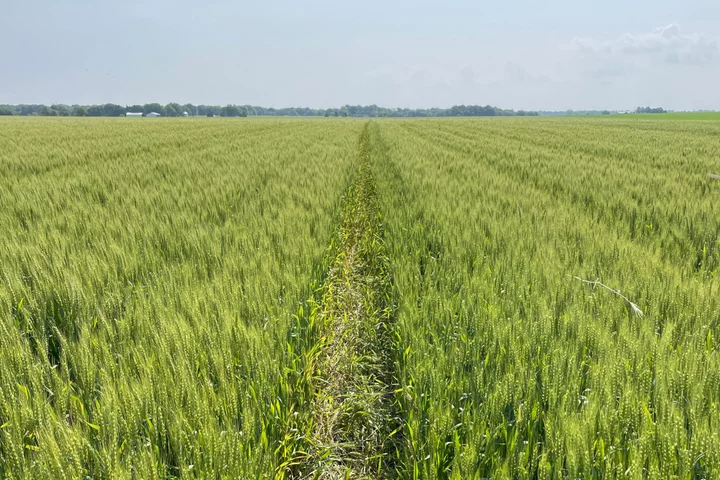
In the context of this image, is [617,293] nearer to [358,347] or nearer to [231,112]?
[358,347]

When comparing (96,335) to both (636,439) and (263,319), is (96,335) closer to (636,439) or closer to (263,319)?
(263,319)

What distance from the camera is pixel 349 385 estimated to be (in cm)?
223

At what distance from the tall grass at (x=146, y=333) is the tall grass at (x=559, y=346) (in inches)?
23.9

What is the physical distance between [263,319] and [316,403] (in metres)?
0.49

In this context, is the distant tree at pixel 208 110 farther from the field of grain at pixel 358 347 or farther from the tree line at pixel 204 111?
the field of grain at pixel 358 347

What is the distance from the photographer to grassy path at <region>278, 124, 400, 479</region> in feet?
5.54

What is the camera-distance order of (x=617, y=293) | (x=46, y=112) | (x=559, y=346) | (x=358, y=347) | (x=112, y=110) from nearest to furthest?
(x=559, y=346) → (x=617, y=293) → (x=358, y=347) → (x=46, y=112) → (x=112, y=110)

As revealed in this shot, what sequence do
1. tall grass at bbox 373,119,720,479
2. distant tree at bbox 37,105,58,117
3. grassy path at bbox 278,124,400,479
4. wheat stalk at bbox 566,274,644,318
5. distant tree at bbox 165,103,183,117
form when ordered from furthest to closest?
distant tree at bbox 165,103,183,117
distant tree at bbox 37,105,58,117
wheat stalk at bbox 566,274,644,318
grassy path at bbox 278,124,400,479
tall grass at bbox 373,119,720,479

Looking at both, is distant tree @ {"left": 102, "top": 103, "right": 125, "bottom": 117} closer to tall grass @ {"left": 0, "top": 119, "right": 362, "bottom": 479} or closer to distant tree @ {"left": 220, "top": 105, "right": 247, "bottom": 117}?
distant tree @ {"left": 220, "top": 105, "right": 247, "bottom": 117}

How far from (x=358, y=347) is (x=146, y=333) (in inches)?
51.0

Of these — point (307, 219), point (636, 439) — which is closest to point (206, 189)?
point (307, 219)

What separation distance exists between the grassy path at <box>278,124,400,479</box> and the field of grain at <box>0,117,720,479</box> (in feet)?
0.05

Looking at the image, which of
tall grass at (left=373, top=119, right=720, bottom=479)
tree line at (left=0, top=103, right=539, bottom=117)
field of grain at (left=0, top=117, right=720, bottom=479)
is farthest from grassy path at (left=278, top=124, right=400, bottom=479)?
tree line at (left=0, top=103, right=539, bottom=117)

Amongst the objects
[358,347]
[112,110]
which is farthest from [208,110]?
[358,347]
